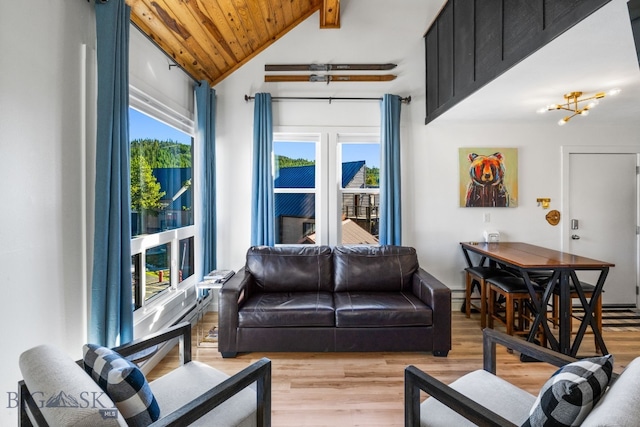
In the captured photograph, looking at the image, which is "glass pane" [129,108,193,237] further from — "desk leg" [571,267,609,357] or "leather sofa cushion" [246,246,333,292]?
"desk leg" [571,267,609,357]

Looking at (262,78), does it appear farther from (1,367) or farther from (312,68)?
(1,367)

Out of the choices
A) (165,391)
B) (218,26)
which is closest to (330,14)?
(218,26)

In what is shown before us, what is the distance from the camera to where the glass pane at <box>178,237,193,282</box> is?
3.15m

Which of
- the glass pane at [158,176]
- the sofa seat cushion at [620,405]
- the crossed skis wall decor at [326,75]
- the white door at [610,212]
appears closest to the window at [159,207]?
the glass pane at [158,176]

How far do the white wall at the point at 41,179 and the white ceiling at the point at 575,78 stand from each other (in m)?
2.70

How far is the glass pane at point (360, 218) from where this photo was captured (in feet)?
12.0

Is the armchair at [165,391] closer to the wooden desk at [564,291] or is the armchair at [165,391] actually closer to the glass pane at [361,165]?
the wooden desk at [564,291]

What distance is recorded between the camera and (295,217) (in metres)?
3.67

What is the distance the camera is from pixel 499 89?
245 centimetres

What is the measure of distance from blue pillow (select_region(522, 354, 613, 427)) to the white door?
329cm

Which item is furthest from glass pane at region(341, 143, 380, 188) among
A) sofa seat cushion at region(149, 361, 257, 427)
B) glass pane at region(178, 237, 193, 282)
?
sofa seat cushion at region(149, 361, 257, 427)

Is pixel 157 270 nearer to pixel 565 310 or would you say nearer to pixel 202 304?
pixel 202 304

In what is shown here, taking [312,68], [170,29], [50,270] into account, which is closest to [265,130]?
[312,68]

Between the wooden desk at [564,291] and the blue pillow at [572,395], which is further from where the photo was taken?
the wooden desk at [564,291]
